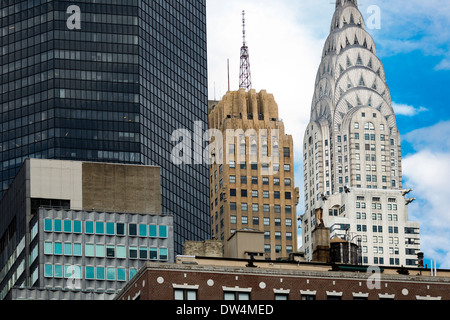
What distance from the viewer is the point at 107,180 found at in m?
182

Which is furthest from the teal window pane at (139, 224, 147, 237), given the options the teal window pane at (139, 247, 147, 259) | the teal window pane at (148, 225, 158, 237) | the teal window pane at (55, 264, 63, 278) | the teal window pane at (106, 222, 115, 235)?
the teal window pane at (55, 264, 63, 278)

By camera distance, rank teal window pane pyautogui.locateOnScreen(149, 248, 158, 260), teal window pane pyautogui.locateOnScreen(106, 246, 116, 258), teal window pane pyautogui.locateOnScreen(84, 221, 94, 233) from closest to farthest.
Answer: teal window pane pyautogui.locateOnScreen(106, 246, 116, 258), teal window pane pyautogui.locateOnScreen(84, 221, 94, 233), teal window pane pyautogui.locateOnScreen(149, 248, 158, 260)

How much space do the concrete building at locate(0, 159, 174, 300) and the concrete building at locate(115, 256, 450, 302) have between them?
7096cm

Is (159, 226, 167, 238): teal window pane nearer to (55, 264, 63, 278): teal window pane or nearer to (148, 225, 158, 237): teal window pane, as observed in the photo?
(148, 225, 158, 237): teal window pane

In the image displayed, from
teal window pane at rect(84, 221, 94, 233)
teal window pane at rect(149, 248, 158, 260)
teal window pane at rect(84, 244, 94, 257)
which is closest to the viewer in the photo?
teal window pane at rect(84, 244, 94, 257)

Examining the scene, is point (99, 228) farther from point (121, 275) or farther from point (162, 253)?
point (162, 253)

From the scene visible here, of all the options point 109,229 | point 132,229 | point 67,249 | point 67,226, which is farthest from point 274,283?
point 132,229

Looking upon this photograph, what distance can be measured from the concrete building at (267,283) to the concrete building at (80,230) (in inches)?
2794

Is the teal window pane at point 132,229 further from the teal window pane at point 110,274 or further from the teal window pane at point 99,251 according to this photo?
the teal window pane at point 110,274

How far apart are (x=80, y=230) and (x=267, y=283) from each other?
282 feet

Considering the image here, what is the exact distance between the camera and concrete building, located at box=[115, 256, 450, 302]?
277ft

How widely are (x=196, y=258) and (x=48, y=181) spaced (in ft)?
302

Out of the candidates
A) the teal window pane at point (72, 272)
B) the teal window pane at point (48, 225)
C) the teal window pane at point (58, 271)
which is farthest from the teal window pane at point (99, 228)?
the teal window pane at point (58, 271)
